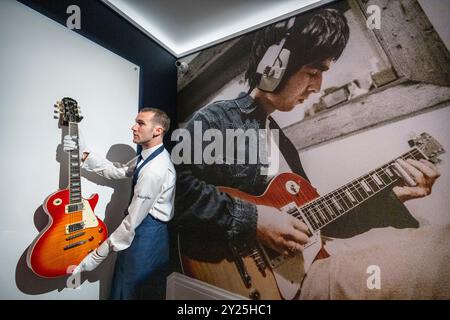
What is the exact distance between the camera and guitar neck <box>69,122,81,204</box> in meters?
1.51

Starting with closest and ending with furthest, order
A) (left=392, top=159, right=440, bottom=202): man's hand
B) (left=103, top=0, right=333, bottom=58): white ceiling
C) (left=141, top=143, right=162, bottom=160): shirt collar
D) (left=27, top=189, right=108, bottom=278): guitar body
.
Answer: (left=27, top=189, right=108, bottom=278): guitar body → (left=392, top=159, right=440, bottom=202): man's hand → (left=141, top=143, right=162, bottom=160): shirt collar → (left=103, top=0, right=333, bottom=58): white ceiling

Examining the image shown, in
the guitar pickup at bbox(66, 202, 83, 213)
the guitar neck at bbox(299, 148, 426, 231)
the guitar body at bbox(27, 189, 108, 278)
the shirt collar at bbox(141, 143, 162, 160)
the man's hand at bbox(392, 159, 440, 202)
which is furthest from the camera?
the shirt collar at bbox(141, 143, 162, 160)

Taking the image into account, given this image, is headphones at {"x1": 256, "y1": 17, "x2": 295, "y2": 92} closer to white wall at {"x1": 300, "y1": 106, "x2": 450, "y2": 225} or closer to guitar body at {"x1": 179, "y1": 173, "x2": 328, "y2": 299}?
white wall at {"x1": 300, "y1": 106, "x2": 450, "y2": 225}

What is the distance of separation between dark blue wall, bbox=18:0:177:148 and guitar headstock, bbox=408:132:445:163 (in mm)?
2047

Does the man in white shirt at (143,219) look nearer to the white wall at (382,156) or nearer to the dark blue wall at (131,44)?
the dark blue wall at (131,44)

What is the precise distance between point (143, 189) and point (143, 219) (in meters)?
0.22

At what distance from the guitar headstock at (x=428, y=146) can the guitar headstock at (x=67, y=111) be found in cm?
214

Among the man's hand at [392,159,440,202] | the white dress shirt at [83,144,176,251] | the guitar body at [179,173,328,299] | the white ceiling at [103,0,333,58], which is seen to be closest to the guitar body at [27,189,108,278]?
the white dress shirt at [83,144,176,251]

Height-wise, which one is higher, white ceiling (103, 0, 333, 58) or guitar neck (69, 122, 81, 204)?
white ceiling (103, 0, 333, 58)

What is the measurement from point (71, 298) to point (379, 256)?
2.02 metres

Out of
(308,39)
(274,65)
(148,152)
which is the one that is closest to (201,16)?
(274,65)

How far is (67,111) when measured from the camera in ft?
5.21

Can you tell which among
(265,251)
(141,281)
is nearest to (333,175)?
(265,251)
